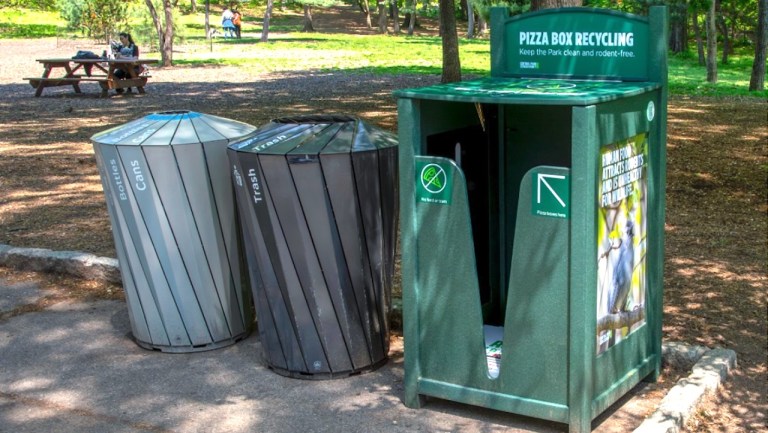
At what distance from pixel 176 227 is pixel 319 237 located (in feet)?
2.78

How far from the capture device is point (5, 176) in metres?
9.96

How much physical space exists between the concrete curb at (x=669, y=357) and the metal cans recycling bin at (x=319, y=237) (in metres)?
1.37

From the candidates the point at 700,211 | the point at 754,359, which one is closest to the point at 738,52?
the point at 700,211

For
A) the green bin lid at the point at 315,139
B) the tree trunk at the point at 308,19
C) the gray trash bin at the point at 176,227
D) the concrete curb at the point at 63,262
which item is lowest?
the concrete curb at the point at 63,262

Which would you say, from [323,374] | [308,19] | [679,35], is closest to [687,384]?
[323,374]

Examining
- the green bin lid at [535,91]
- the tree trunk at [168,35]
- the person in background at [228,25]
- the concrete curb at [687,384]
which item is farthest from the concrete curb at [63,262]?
the person in background at [228,25]

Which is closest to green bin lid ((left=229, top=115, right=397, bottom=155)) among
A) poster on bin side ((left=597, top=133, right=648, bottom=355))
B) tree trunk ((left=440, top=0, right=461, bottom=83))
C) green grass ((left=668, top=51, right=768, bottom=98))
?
poster on bin side ((left=597, top=133, right=648, bottom=355))

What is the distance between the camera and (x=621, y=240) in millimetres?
3959

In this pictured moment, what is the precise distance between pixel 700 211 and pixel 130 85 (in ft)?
42.5

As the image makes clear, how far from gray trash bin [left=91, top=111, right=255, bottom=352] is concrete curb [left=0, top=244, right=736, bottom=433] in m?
1.27

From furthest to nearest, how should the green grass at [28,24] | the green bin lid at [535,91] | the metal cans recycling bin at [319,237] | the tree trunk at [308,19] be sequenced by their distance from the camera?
1. the tree trunk at [308,19]
2. the green grass at [28,24]
3. the metal cans recycling bin at [319,237]
4. the green bin lid at [535,91]

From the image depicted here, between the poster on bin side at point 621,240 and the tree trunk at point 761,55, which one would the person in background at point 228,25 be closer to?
the tree trunk at point 761,55

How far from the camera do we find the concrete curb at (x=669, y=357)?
12.7 ft

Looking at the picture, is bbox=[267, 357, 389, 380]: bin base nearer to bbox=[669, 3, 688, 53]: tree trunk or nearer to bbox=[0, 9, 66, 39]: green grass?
bbox=[669, 3, 688, 53]: tree trunk
